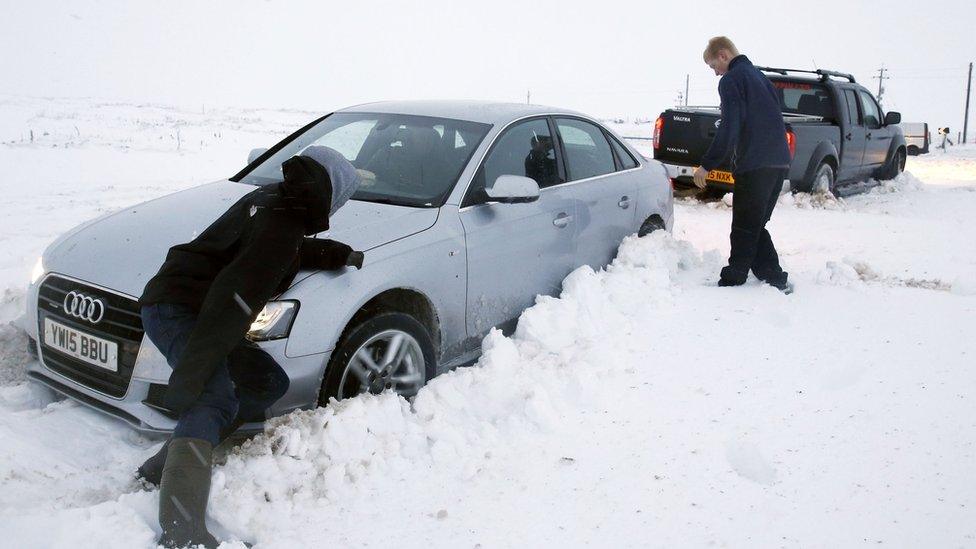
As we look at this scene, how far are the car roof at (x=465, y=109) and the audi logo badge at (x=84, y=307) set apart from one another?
2.34m

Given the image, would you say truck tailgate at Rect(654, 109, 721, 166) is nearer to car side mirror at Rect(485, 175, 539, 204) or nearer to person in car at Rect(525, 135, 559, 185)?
person in car at Rect(525, 135, 559, 185)

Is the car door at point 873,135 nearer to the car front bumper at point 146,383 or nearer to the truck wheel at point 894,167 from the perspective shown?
the truck wheel at point 894,167

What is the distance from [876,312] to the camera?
5230mm

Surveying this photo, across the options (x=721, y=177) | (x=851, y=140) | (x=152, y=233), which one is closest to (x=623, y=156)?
(x=152, y=233)

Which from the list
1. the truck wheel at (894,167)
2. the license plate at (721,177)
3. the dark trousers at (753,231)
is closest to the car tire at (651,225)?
the dark trousers at (753,231)

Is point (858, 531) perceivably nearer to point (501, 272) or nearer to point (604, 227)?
point (501, 272)

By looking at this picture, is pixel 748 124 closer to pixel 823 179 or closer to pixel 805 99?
pixel 823 179

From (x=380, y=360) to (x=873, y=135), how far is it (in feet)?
38.3

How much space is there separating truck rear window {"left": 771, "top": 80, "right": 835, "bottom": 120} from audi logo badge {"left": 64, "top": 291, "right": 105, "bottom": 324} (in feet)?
34.9

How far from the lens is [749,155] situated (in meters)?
5.86

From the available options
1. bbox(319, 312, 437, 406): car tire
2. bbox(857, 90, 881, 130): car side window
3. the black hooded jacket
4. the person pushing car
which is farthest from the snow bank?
bbox(857, 90, 881, 130): car side window

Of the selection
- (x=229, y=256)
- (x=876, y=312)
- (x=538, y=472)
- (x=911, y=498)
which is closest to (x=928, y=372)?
(x=876, y=312)

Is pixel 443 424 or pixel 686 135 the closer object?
pixel 443 424

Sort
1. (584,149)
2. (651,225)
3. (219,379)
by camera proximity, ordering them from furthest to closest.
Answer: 1. (651,225)
2. (584,149)
3. (219,379)
